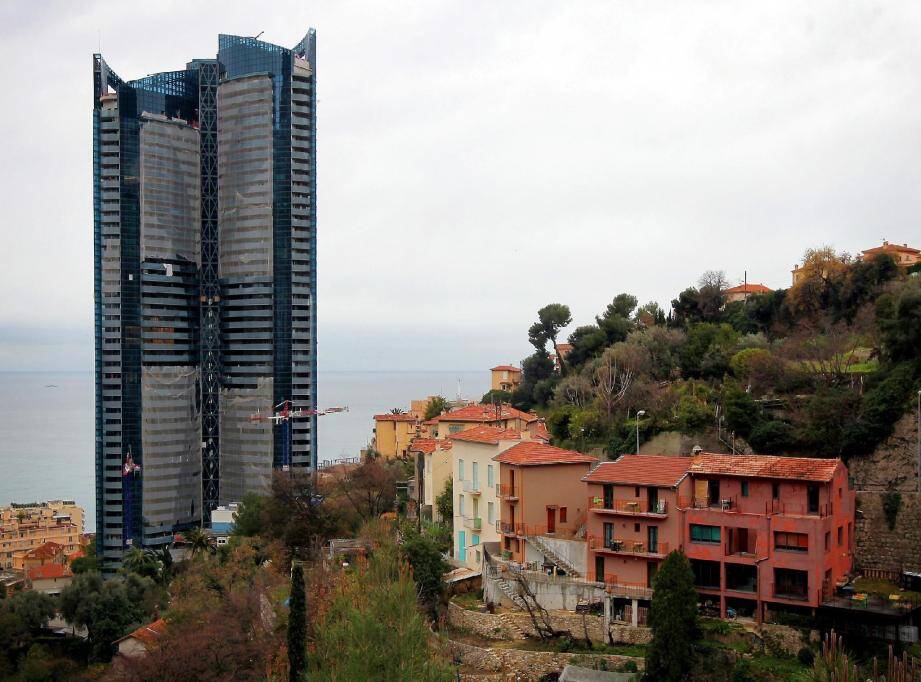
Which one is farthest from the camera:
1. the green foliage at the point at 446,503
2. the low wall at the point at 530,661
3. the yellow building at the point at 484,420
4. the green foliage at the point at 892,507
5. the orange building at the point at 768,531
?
the yellow building at the point at 484,420

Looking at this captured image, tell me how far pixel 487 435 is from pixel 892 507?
13.4m

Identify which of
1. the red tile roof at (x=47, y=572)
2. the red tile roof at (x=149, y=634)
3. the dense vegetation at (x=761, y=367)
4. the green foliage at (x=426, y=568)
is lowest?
the red tile roof at (x=47, y=572)

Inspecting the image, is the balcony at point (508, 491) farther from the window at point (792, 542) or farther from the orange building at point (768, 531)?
the window at point (792, 542)

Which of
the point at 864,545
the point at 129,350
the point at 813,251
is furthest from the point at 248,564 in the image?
the point at 129,350

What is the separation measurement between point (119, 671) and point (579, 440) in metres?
20.7

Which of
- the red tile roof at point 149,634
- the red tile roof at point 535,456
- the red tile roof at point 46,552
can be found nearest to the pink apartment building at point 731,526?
the red tile roof at point 535,456

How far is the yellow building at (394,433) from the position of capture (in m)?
64.6

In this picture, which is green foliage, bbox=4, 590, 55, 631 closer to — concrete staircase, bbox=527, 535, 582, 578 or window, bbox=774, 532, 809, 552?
concrete staircase, bbox=527, 535, 582, 578

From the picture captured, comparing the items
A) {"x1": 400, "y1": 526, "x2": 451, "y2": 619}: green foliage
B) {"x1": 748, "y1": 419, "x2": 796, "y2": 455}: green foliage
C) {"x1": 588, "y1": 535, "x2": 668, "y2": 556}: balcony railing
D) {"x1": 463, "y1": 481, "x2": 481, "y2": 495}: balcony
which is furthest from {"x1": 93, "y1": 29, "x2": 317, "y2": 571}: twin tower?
{"x1": 588, "y1": 535, "x2": 668, "y2": 556}: balcony railing

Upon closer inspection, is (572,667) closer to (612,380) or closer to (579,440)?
(579,440)

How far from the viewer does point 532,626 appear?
2723 centimetres

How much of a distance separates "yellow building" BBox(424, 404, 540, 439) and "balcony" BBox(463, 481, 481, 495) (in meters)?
6.12

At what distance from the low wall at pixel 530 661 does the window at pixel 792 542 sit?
5.04 m

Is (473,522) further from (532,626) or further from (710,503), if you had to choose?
(710,503)
